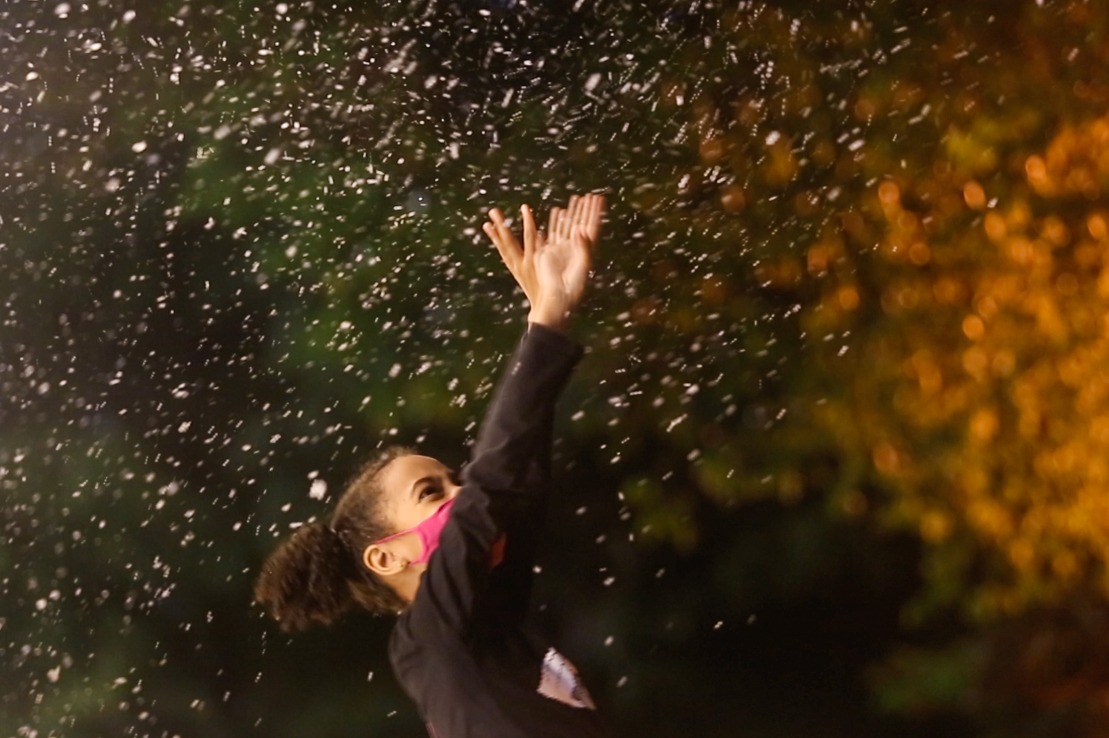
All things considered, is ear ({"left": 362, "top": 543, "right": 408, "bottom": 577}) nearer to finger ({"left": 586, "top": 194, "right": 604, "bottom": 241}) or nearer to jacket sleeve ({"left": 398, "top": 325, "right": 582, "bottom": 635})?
jacket sleeve ({"left": 398, "top": 325, "right": 582, "bottom": 635})

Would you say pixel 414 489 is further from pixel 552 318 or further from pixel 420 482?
pixel 552 318

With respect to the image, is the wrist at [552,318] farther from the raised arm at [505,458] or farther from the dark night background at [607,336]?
the dark night background at [607,336]

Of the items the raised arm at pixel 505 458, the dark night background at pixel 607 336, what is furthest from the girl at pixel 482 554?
the dark night background at pixel 607 336

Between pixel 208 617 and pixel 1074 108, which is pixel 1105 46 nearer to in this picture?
pixel 1074 108

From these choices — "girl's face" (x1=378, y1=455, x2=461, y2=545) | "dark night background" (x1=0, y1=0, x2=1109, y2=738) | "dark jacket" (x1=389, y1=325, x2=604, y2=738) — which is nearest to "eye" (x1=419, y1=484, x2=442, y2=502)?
"girl's face" (x1=378, y1=455, x2=461, y2=545)

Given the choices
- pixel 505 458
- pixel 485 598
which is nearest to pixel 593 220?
pixel 505 458

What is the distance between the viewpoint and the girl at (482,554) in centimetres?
92

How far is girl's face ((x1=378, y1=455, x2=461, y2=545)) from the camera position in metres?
1.07

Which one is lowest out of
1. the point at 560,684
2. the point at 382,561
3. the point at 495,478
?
the point at 560,684

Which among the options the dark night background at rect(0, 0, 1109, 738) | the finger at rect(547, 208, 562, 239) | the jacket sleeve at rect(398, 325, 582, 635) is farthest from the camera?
the dark night background at rect(0, 0, 1109, 738)

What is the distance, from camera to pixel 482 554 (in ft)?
3.07

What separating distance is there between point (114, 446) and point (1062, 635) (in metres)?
1.15

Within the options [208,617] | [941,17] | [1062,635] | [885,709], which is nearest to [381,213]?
[208,617]

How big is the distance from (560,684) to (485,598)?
4.1 inches
